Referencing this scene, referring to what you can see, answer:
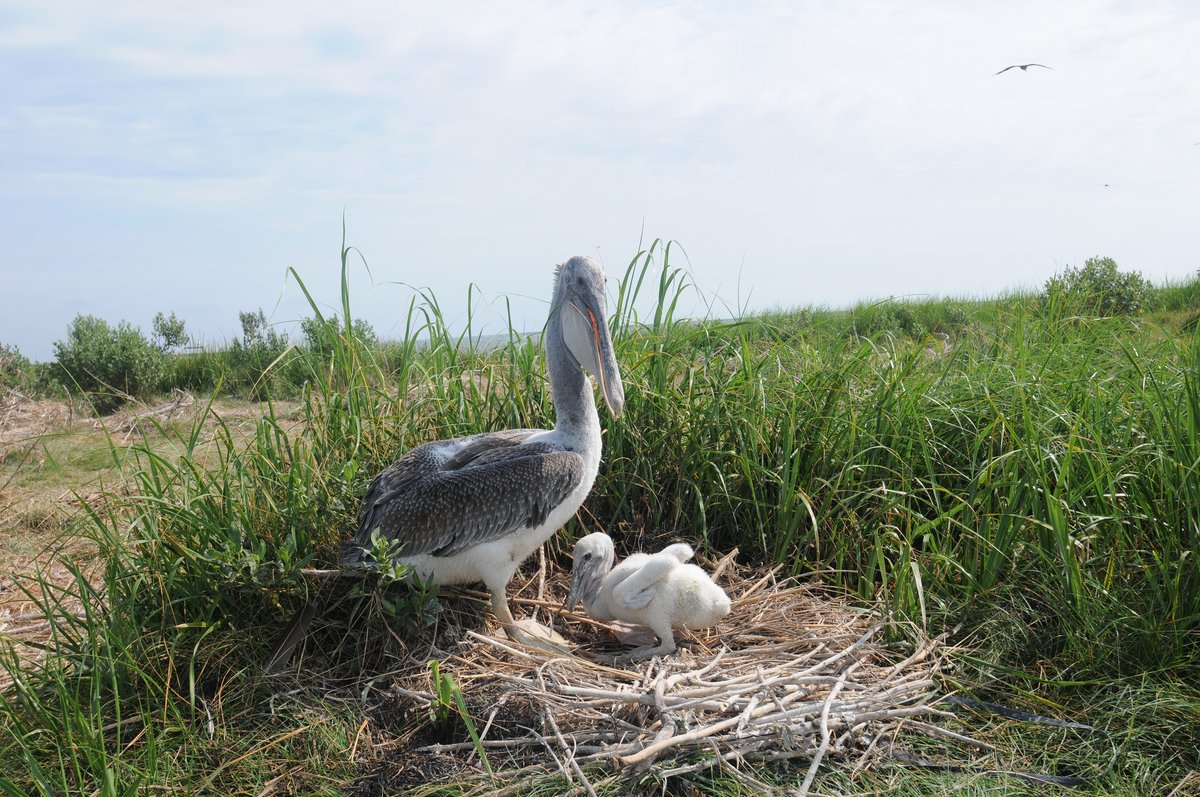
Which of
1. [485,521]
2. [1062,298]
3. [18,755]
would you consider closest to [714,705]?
[485,521]

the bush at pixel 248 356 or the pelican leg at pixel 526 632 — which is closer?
the pelican leg at pixel 526 632

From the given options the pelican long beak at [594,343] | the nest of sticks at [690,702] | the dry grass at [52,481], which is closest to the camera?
→ the nest of sticks at [690,702]

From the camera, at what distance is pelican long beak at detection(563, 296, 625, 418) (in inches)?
178

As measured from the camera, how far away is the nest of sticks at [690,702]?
11.3 feet

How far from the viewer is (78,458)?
805cm

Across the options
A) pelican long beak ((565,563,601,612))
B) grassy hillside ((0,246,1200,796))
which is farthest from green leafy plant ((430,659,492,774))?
pelican long beak ((565,563,601,612))

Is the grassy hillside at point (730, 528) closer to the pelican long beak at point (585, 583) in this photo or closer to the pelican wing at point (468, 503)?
the pelican wing at point (468, 503)

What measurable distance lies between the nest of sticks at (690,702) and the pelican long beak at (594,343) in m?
1.43

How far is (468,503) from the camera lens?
14.1 ft

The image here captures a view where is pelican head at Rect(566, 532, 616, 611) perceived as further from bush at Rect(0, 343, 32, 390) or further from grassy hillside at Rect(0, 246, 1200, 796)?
bush at Rect(0, 343, 32, 390)

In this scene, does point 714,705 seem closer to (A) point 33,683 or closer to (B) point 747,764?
(B) point 747,764

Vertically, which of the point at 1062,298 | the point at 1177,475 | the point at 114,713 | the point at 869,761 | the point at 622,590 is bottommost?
the point at 869,761

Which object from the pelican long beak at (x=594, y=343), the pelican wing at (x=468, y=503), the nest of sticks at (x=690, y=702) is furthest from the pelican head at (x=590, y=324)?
the nest of sticks at (x=690, y=702)

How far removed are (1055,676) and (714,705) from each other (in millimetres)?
1886
